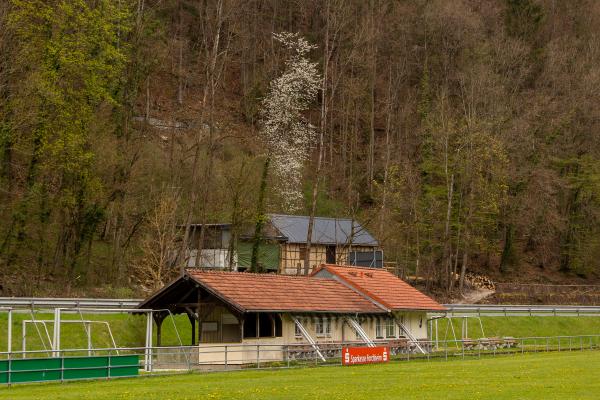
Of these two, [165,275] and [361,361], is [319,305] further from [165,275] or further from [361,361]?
[165,275]

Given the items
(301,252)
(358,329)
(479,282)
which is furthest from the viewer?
(479,282)

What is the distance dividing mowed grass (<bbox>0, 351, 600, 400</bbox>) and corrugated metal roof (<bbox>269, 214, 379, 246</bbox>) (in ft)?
127

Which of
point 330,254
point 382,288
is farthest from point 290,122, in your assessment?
point 382,288

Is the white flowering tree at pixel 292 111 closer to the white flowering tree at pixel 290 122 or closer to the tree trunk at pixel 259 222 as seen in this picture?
the white flowering tree at pixel 290 122

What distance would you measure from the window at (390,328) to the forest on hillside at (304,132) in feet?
46.2

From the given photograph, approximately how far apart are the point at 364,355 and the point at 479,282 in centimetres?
4343

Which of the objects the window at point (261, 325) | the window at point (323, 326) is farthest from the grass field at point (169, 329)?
the window at point (323, 326)

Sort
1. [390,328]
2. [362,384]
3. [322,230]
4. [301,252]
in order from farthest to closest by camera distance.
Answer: [322,230] < [301,252] < [390,328] < [362,384]

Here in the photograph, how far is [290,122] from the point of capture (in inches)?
3740

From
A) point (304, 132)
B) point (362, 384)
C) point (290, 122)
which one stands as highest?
point (290, 122)

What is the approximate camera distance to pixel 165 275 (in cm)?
6031

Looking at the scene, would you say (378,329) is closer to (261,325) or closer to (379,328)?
(379,328)

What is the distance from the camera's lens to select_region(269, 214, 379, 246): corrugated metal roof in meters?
78.1

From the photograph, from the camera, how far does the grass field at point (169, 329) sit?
137 ft
